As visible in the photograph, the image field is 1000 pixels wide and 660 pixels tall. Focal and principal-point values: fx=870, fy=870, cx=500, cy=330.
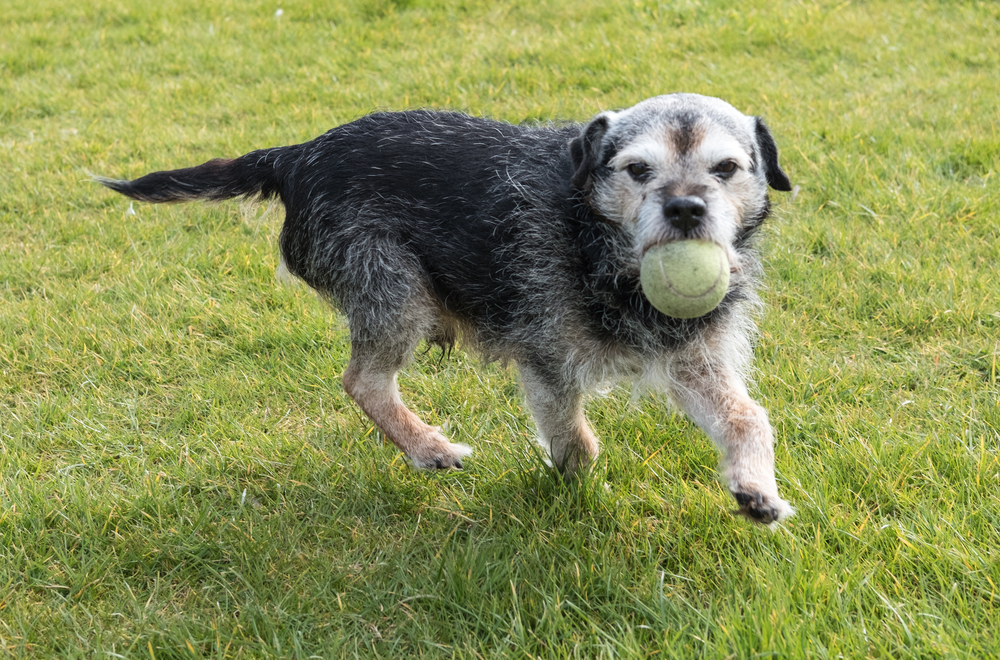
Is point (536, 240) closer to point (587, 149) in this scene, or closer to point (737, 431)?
point (587, 149)

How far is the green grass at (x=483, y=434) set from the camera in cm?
273

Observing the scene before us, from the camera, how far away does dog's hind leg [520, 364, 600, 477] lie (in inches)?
128

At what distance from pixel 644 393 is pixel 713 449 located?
0.38m

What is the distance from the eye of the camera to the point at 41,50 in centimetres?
843

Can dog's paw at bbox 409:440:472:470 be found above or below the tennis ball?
below

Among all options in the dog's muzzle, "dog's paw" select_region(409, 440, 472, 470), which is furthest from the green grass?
the dog's muzzle

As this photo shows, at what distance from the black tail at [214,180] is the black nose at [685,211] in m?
1.69

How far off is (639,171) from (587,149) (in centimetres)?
25

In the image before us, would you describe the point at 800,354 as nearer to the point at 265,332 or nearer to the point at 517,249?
the point at 517,249

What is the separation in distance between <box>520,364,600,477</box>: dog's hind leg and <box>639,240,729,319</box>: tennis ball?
2.07 ft

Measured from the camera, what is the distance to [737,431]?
2.84m

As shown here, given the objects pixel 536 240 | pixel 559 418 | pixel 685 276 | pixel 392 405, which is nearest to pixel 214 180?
pixel 392 405

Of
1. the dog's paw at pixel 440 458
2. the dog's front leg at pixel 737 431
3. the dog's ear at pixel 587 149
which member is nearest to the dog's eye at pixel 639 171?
the dog's ear at pixel 587 149

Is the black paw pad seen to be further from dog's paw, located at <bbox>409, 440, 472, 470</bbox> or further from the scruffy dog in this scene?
dog's paw, located at <bbox>409, 440, 472, 470</bbox>
